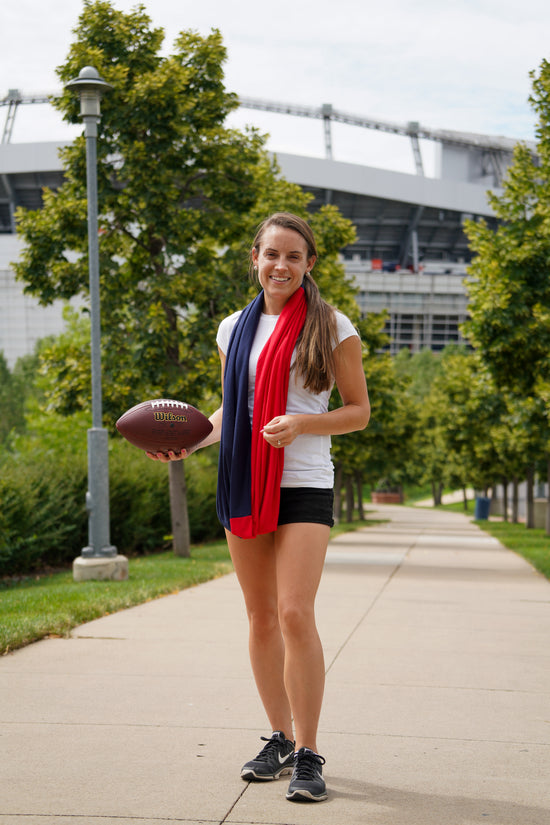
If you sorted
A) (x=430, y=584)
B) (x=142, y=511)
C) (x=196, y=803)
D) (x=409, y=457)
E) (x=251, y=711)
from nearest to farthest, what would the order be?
1. (x=196, y=803)
2. (x=251, y=711)
3. (x=430, y=584)
4. (x=142, y=511)
5. (x=409, y=457)

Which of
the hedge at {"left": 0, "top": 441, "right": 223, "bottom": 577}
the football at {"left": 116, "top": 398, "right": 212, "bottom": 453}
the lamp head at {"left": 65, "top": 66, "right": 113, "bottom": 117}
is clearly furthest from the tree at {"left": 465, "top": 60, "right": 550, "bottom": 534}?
the football at {"left": 116, "top": 398, "right": 212, "bottom": 453}

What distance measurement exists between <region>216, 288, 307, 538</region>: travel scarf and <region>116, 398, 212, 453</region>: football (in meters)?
0.40

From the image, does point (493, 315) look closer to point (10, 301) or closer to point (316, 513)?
point (316, 513)

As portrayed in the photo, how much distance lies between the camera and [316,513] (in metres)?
4.00

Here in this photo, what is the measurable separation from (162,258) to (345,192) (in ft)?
284

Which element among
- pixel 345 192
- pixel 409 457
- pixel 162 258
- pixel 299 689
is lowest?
pixel 409 457

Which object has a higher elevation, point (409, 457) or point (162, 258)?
point (162, 258)

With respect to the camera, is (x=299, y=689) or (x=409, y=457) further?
(x=409, y=457)

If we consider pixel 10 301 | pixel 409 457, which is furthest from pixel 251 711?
pixel 10 301

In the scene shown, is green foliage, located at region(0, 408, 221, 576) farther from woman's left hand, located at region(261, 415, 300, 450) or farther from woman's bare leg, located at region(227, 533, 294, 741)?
woman's left hand, located at region(261, 415, 300, 450)

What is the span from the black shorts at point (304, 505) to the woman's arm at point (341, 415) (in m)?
0.23

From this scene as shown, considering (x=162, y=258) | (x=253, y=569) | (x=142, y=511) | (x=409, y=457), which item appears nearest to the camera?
(x=253, y=569)

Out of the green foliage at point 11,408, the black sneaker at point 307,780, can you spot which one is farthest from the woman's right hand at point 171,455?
the green foliage at point 11,408

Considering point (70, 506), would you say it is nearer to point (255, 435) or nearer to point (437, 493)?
point (255, 435)
